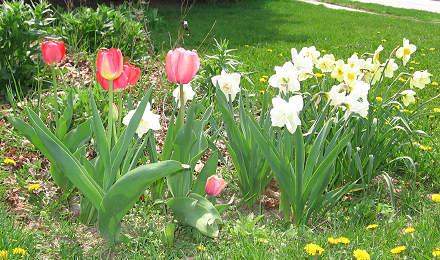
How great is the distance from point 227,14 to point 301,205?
30.1 feet

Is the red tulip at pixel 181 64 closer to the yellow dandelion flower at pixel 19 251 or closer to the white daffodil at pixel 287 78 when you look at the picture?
the white daffodil at pixel 287 78

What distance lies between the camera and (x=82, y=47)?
5266 millimetres

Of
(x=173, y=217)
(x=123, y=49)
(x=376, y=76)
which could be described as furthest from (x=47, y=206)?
(x=123, y=49)

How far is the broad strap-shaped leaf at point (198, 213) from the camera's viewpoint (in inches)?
90.0

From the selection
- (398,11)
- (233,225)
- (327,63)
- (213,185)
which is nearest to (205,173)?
(213,185)

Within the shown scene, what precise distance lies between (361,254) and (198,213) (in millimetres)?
744

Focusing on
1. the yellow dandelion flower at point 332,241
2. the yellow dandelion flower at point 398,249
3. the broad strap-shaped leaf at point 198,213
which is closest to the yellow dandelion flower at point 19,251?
the broad strap-shaped leaf at point 198,213

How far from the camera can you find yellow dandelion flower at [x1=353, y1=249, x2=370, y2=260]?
2047 millimetres

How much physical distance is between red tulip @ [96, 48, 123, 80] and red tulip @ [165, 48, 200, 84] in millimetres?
229

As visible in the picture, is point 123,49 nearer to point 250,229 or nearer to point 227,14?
point 250,229

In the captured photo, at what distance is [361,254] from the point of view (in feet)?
6.77

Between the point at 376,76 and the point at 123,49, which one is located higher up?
the point at 376,76

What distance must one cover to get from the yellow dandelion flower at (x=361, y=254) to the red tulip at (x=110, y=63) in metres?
1.27

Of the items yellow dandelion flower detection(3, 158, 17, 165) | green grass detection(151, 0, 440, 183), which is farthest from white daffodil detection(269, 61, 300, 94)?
yellow dandelion flower detection(3, 158, 17, 165)
